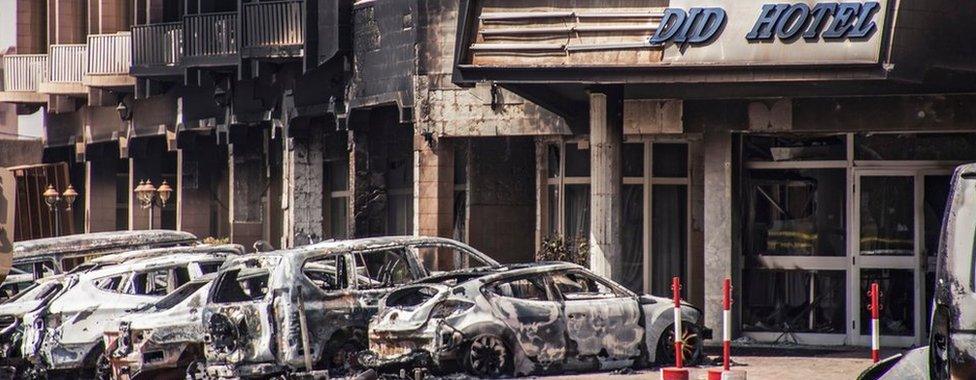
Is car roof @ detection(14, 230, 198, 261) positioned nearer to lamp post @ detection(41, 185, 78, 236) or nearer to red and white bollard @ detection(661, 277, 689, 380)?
red and white bollard @ detection(661, 277, 689, 380)

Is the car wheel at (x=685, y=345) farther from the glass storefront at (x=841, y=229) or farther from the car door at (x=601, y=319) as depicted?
the glass storefront at (x=841, y=229)

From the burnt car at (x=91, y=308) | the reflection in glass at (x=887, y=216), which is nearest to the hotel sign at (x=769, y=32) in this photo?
the reflection in glass at (x=887, y=216)

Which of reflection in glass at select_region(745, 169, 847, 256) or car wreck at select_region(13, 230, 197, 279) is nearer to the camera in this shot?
reflection in glass at select_region(745, 169, 847, 256)

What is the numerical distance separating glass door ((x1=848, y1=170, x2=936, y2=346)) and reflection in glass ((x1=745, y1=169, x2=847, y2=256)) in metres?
0.30

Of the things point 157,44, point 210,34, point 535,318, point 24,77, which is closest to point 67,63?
point 24,77

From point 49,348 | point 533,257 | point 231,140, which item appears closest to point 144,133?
point 231,140

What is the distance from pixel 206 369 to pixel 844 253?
32.1 feet

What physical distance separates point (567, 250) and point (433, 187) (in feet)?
9.78

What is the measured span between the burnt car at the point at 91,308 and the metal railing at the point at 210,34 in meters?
13.8

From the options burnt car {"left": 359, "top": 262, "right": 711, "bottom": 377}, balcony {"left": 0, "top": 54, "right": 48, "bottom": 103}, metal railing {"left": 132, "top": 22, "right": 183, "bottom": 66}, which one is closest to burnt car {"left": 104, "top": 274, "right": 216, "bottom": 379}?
burnt car {"left": 359, "top": 262, "right": 711, "bottom": 377}

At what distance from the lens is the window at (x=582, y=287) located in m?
20.6

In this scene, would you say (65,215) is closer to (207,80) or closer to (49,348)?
(207,80)

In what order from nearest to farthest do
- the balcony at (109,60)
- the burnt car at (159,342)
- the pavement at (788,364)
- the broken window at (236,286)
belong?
the broken window at (236,286), the pavement at (788,364), the burnt car at (159,342), the balcony at (109,60)

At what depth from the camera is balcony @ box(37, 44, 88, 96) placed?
152 feet
